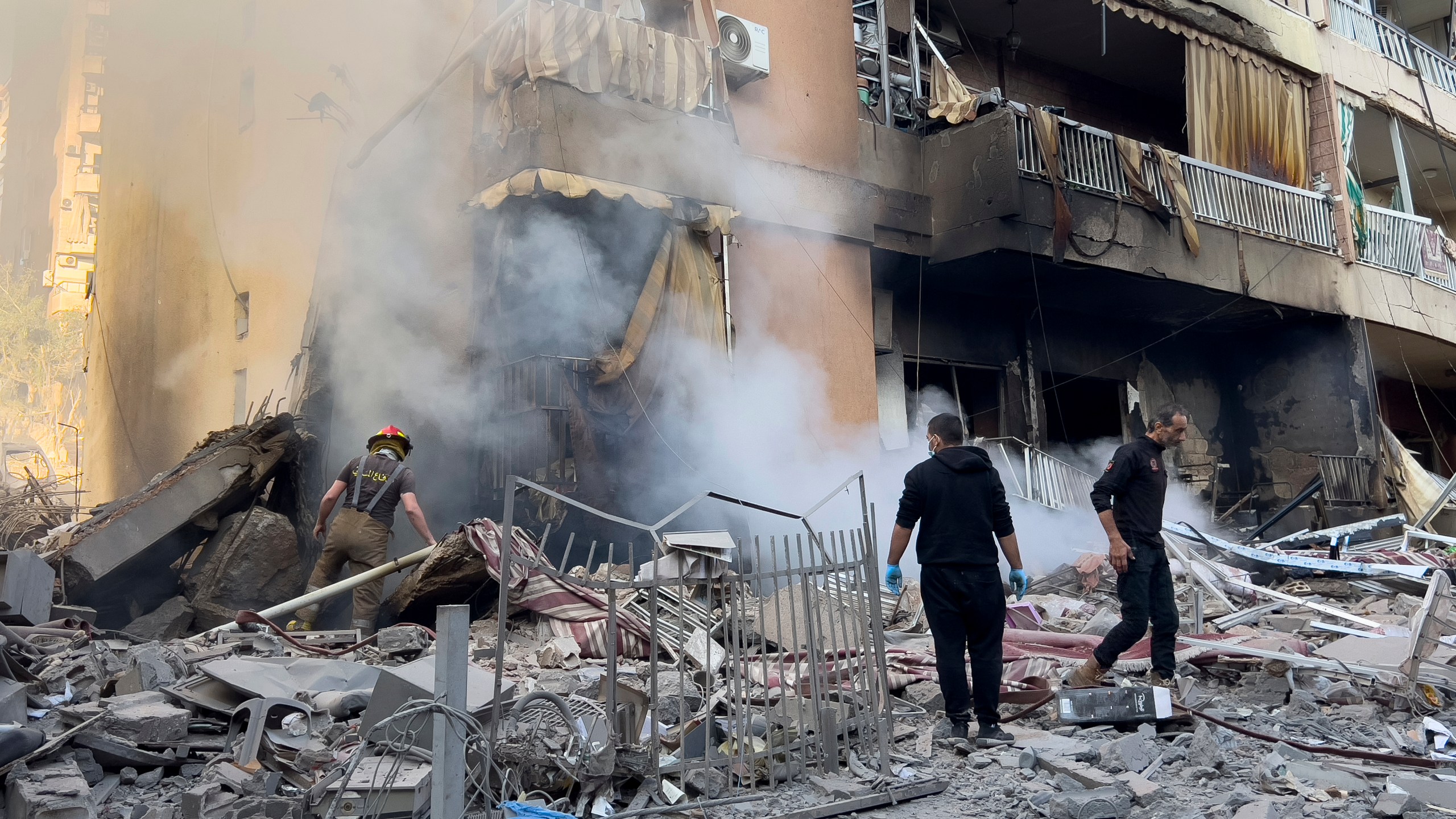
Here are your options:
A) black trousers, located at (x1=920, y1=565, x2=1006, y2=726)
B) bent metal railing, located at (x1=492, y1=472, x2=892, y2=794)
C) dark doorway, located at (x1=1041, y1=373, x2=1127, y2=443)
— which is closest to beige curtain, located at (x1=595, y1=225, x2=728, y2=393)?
bent metal railing, located at (x1=492, y1=472, x2=892, y2=794)

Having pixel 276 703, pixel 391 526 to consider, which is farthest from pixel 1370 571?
pixel 276 703

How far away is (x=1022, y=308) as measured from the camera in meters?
12.8

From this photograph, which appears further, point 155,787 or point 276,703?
point 276,703

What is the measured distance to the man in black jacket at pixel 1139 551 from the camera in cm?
515

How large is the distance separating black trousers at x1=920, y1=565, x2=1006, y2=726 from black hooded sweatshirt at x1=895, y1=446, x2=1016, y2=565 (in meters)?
0.07

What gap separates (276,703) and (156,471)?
12.4 metres

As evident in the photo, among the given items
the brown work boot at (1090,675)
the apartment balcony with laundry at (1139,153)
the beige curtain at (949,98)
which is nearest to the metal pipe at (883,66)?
the apartment balcony with laundry at (1139,153)

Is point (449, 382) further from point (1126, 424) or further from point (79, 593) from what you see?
point (1126, 424)

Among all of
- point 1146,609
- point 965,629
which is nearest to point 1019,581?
point 965,629

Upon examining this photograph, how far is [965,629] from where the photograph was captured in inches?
184

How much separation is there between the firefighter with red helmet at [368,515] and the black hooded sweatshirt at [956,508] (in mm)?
3789

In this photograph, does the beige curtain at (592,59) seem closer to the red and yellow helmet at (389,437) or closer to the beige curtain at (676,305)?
the beige curtain at (676,305)

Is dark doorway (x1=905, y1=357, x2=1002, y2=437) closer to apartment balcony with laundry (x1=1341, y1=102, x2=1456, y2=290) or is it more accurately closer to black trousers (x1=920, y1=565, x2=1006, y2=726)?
apartment balcony with laundry (x1=1341, y1=102, x2=1456, y2=290)

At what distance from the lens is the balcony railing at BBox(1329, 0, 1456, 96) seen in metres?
14.9
